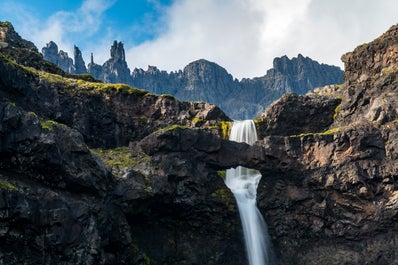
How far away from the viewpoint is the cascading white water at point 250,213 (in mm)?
41969

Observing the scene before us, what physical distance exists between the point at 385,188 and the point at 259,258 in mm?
15069

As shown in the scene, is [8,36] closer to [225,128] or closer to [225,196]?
[225,128]

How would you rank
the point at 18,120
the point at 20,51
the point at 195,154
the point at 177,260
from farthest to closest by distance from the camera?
1. the point at 20,51
2. the point at 195,154
3. the point at 177,260
4. the point at 18,120

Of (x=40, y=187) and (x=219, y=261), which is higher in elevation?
(x=40, y=187)

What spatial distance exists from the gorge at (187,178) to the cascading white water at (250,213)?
0.91 meters

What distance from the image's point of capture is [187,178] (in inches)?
1613

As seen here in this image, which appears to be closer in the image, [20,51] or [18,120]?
[18,120]

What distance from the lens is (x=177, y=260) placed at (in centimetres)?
3966

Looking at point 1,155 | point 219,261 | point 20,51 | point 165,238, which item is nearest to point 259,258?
point 219,261

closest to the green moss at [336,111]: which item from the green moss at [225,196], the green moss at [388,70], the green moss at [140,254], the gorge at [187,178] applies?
the gorge at [187,178]

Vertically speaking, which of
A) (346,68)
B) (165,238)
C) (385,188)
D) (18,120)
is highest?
(346,68)

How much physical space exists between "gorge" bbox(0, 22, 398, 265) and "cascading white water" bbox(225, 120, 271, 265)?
913 millimetres

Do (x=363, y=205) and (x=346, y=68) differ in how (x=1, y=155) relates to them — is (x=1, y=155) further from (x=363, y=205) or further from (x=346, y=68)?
(x=346, y=68)

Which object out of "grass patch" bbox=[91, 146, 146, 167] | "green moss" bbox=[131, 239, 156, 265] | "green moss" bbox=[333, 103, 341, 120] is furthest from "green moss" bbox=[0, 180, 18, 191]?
"green moss" bbox=[333, 103, 341, 120]
